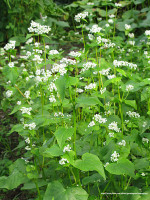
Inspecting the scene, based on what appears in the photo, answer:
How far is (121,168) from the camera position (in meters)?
1.57

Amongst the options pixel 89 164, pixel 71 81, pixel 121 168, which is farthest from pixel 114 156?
pixel 71 81

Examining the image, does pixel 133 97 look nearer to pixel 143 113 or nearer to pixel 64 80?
pixel 143 113

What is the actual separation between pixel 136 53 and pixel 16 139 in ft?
7.23

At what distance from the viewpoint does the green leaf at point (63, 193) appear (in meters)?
1.56

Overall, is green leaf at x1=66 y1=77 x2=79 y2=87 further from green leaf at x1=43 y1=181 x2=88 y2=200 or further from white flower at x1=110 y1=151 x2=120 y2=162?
green leaf at x1=43 y1=181 x2=88 y2=200

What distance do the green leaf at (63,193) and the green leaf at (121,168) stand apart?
23 cm

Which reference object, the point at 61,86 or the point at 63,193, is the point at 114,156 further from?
the point at 61,86

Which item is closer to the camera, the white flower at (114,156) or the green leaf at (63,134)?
the green leaf at (63,134)

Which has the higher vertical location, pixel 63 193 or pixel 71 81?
pixel 71 81

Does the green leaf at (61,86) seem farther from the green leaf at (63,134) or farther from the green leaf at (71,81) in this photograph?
the green leaf at (63,134)

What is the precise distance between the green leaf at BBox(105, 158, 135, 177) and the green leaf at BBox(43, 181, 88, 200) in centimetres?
23

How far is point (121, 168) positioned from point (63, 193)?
15.3 inches

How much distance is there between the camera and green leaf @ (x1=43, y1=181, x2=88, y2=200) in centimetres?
156

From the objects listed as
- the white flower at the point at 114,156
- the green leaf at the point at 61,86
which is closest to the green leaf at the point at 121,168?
the white flower at the point at 114,156
